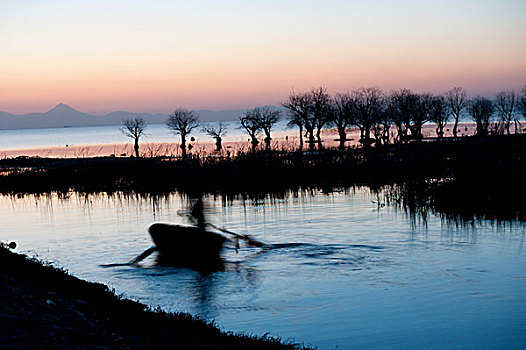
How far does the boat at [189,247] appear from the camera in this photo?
1590 centimetres

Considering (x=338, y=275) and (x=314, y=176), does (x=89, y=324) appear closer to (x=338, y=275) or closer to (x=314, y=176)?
(x=338, y=275)

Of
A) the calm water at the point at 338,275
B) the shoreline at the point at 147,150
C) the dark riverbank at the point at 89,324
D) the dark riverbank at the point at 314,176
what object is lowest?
the calm water at the point at 338,275

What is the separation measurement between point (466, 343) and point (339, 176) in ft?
87.2

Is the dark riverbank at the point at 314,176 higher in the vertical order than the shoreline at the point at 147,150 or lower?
lower

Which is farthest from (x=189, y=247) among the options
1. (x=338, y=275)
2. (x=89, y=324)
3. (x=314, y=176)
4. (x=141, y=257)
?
(x=314, y=176)

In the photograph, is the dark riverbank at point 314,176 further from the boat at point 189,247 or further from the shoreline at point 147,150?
the shoreline at point 147,150

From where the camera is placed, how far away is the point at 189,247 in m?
16.1

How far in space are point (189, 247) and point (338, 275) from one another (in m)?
4.62

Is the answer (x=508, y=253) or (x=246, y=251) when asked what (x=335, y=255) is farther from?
(x=508, y=253)

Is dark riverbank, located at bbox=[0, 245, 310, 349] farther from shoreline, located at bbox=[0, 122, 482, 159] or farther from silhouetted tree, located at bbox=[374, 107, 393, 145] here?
silhouetted tree, located at bbox=[374, 107, 393, 145]

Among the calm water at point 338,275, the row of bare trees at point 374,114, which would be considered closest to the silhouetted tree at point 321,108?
the row of bare trees at point 374,114

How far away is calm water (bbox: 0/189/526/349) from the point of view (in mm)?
10352

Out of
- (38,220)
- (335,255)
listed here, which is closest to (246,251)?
(335,255)

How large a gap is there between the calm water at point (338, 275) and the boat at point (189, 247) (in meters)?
0.53
